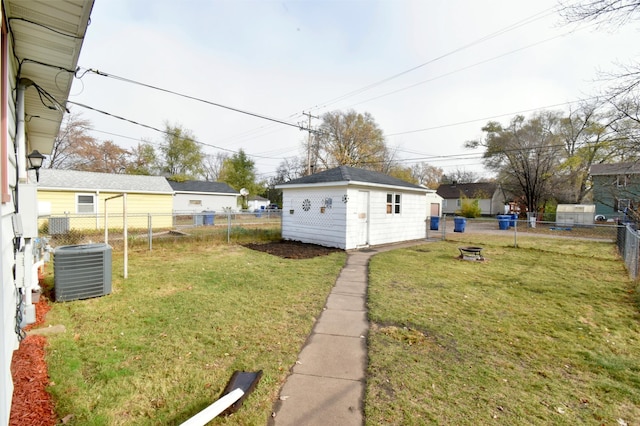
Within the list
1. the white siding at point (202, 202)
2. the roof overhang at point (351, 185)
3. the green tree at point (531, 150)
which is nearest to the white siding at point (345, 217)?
the roof overhang at point (351, 185)

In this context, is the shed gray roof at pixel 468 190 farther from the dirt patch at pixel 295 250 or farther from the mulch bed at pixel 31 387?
the mulch bed at pixel 31 387

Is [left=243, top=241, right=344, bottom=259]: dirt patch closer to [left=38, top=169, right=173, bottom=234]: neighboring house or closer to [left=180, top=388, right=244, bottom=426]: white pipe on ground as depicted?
[left=38, top=169, right=173, bottom=234]: neighboring house

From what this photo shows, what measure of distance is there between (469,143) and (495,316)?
96.7 ft

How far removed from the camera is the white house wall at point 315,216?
1074 cm

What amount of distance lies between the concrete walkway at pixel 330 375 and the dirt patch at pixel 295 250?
4.50m

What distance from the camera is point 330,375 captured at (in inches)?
114

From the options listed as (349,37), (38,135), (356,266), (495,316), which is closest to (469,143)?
(349,37)

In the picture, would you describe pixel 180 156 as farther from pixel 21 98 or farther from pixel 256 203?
pixel 21 98

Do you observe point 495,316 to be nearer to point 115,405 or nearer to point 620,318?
point 620,318

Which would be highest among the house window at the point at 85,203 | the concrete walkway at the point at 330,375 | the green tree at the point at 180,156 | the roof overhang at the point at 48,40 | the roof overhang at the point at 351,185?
→ the green tree at the point at 180,156

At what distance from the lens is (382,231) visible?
12.0 metres

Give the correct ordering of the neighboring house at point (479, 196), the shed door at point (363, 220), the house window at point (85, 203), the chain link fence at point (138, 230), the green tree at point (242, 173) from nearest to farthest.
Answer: the chain link fence at point (138, 230) < the shed door at point (363, 220) < the house window at point (85, 203) < the green tree at point (242, 173) < the neighboring house at point (479, 196)

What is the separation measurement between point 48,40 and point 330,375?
12.9 ft

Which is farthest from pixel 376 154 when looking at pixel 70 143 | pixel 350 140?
pixel 70 143
